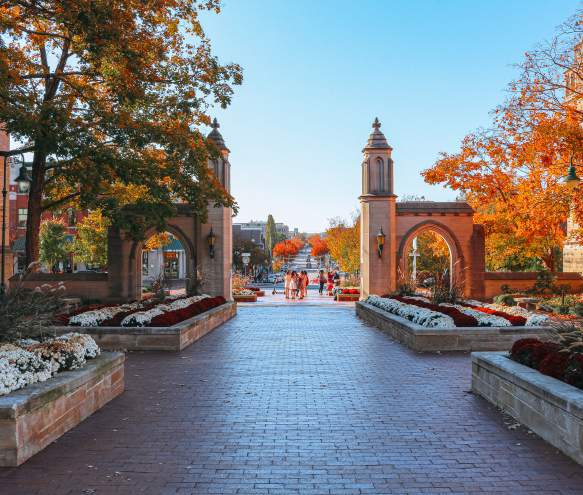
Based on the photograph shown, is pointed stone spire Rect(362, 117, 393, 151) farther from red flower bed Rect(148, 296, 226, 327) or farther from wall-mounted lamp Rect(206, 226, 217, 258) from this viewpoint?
red flower bed Rect(148, 296, 226, 327)

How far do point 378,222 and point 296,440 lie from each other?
19433 mm

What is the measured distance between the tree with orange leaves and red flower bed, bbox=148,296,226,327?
308 centimetres

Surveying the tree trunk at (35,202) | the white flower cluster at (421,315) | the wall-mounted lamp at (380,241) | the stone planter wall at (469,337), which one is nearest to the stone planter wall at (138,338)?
the stone planter wall at (469,337)

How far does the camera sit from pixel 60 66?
1842 cm

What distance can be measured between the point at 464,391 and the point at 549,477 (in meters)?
3.49

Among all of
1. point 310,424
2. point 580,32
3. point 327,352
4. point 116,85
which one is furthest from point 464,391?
point 580,32

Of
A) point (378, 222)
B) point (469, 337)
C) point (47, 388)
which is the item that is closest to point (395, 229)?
point (378, 222)

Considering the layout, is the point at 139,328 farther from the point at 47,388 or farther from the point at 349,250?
the point at 349,250

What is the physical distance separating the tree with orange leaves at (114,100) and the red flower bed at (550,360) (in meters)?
11.2

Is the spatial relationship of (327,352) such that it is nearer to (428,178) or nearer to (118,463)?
(118,463)

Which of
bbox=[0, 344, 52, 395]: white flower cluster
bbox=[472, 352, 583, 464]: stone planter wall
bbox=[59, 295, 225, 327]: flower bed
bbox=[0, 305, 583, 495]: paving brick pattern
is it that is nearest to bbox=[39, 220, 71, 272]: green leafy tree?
bbox=[59, 295, 225, 327]: flower bed

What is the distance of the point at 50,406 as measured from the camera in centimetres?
614

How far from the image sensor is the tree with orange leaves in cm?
1437

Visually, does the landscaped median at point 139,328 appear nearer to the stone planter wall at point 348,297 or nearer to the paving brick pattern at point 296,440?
the paving brick pattern at point 296,440
